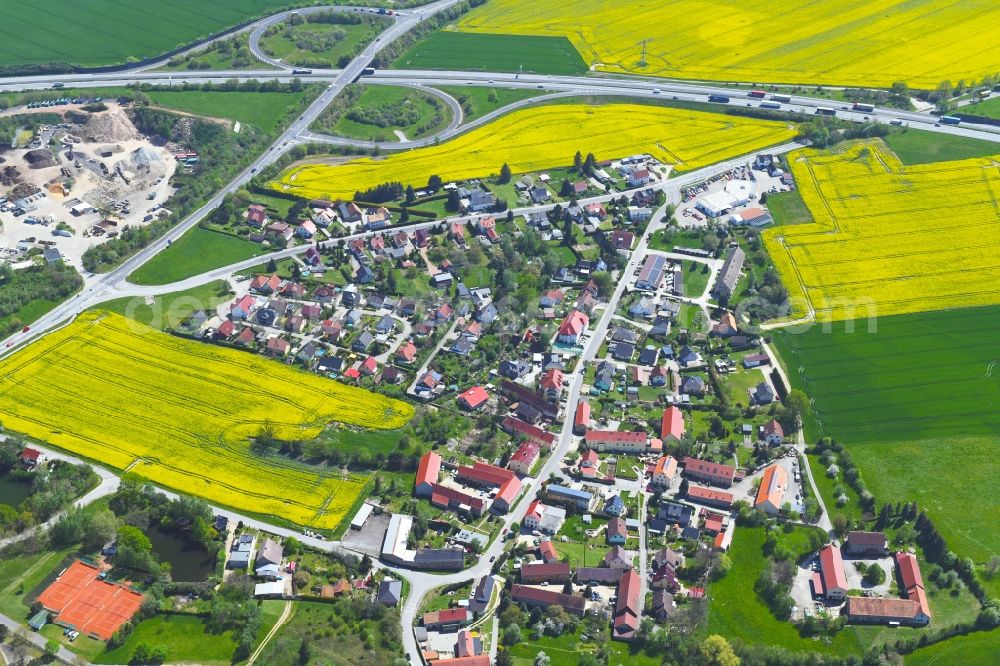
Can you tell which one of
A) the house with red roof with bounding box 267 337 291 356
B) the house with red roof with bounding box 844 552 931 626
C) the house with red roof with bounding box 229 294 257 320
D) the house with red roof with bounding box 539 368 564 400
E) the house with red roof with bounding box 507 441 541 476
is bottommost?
the house with red roof with bounding box 844 552 931 626

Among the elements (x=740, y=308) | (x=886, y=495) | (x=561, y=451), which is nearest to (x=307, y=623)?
(x=561, y=451)

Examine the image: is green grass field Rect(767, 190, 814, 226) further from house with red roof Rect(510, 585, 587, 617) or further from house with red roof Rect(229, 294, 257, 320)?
house with red roof Rect(510, 585, 587, 617)

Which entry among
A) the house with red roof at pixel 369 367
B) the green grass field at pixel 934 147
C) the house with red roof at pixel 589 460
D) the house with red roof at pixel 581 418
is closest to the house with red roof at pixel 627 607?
the house with red roof at pixel 589 460

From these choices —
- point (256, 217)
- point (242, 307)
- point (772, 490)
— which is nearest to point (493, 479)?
point (772, 490)

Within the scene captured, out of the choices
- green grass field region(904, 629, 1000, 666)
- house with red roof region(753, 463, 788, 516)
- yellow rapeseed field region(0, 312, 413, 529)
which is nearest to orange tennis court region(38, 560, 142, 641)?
yellow rapeseed field region(0, 312, 413, 529)

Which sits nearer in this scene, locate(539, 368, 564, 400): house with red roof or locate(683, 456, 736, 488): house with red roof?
locate(683, 456, 736, 488): house with red roof

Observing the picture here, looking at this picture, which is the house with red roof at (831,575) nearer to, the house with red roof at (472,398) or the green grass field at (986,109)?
the house with red roof at (472,398)
